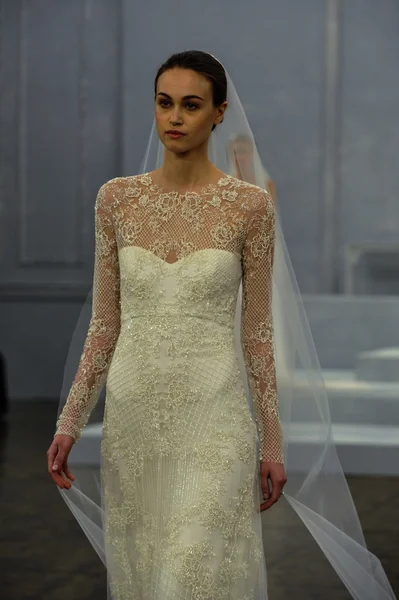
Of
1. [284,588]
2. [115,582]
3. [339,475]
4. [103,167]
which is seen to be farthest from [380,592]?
[103,167]

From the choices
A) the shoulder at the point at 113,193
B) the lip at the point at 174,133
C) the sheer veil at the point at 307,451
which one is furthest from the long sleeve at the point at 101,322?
the sheer veil at the point at 307,451

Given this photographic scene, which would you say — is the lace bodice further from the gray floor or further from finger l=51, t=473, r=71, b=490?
the gray floor

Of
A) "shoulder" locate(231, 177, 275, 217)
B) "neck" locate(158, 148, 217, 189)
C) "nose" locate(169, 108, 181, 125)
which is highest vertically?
"nose" locate(169, 108, 181, 125)

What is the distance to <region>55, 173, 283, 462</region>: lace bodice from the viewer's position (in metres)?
2.57

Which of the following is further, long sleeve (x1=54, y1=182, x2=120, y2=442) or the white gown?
long sleeve (x1=54, y1=182, x2=120, y2=442)

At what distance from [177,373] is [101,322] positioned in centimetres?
22

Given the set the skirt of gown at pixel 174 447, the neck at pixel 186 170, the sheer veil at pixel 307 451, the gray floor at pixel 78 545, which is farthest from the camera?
the gray floor at pixel 78 545

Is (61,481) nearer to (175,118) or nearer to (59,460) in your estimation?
(59,460)

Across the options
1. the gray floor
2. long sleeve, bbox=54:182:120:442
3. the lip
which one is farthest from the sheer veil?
the lip

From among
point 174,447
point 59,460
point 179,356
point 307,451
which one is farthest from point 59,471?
point 307,451

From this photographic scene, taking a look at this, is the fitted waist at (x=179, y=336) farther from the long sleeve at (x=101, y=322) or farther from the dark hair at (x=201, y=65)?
the dark hair at (x=201, y=65)

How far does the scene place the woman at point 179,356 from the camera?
8.21 ft

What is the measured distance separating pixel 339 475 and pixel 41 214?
7609 millimetres

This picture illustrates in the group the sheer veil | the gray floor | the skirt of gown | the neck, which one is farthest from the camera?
the gray floor
